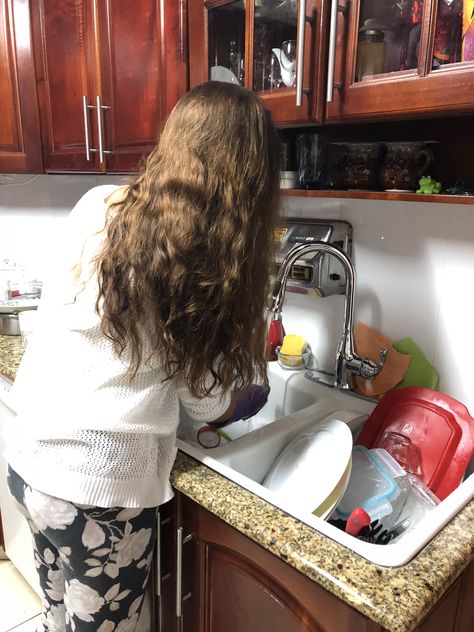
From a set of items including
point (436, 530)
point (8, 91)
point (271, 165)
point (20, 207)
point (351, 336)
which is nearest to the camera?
point (436, 530)

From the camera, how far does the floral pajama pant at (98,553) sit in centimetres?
95

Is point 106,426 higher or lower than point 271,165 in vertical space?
lower

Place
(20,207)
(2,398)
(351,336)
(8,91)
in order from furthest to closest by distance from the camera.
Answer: (20,207) → (8,91) → (2,398) → (351,336)

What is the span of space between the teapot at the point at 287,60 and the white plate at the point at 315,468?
70 centimetres

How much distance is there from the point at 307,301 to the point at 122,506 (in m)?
0.77

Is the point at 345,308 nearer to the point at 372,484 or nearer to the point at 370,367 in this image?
the point at 370,367

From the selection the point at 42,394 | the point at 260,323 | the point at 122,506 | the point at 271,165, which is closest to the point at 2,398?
the point at 42,394

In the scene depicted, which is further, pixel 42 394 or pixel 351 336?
pixel 351 336

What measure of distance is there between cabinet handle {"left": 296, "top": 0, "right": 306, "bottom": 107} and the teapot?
0.16 feet

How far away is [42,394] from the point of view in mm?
964

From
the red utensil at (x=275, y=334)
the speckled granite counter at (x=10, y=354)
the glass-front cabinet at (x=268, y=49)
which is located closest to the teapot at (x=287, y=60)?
the glass-front cabinet at (x=268, y=49)

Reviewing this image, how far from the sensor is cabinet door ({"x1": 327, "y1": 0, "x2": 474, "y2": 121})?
0.82m

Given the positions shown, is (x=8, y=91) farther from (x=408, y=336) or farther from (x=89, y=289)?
(x=408, y=336)

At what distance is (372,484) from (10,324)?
1329mm
